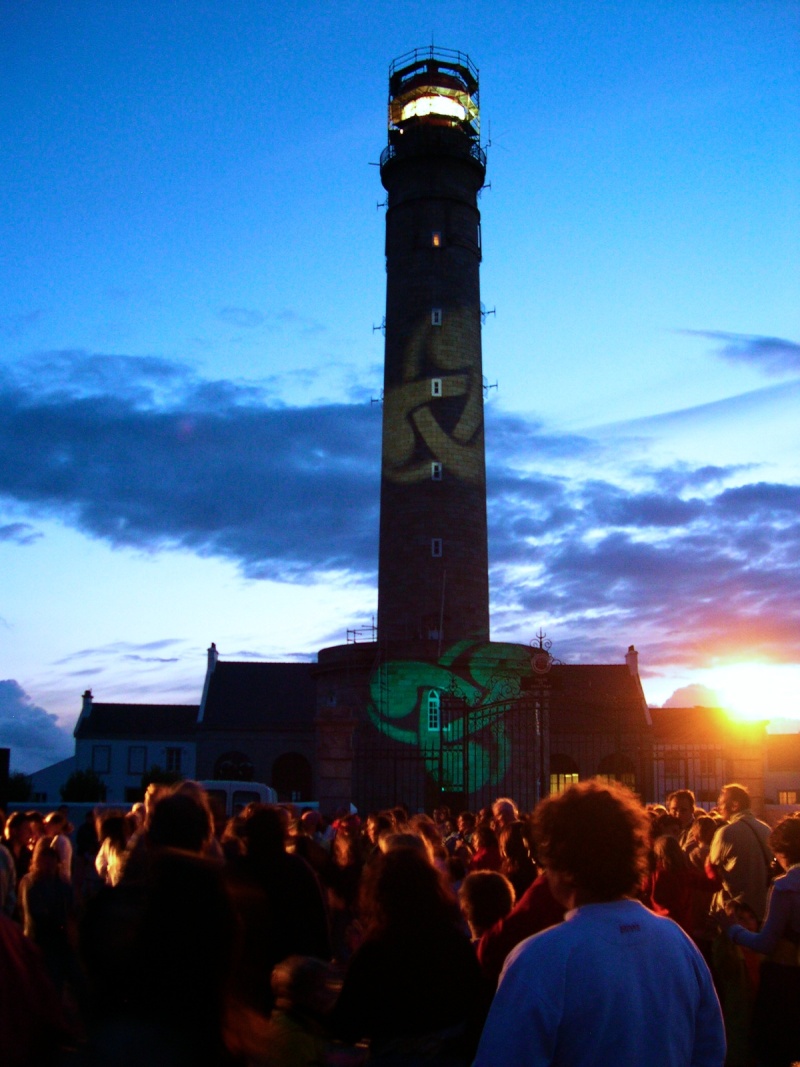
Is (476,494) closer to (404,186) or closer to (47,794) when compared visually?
(404,186)

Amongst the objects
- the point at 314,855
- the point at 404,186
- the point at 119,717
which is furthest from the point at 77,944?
the point at 119,717

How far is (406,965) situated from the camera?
14.3 feet

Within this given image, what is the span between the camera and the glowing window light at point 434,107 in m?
38.1

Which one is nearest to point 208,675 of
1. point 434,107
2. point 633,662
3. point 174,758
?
point 174,758

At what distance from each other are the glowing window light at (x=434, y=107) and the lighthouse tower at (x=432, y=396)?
42 centimetres

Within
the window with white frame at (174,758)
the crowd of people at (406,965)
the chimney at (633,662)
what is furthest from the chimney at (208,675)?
the crowd of people at (406,965)

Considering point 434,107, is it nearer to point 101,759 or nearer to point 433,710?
point 433,710

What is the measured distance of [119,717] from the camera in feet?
181

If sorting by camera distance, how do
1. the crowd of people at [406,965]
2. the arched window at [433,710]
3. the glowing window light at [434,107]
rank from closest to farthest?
the crowd of people at [406,965]
the arched window at [433,710]
the glowing window light at [434,107]

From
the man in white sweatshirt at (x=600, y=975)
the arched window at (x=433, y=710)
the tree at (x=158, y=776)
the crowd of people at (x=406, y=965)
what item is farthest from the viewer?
the tree at (x=158, y=776)

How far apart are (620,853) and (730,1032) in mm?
4327

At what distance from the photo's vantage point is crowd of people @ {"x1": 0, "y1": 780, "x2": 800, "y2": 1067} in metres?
3.10

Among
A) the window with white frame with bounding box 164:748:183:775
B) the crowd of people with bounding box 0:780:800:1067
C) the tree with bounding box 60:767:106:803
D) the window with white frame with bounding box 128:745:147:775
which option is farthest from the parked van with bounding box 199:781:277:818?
the window with white frame with bounding box 128:745:147:775

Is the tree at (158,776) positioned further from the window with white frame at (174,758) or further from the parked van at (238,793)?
the parked van at (238,793)
